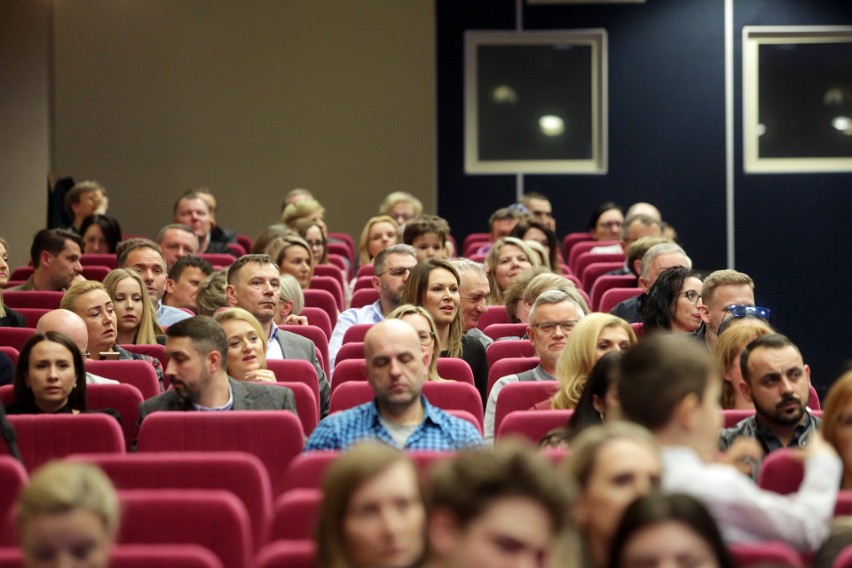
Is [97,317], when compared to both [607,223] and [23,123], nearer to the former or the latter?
[607,223]

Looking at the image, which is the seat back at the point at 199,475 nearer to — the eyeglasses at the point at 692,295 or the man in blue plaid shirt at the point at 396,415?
the man in blue plaid shirt at the point at 396,415

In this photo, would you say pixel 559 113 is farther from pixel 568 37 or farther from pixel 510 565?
pixel 510 565

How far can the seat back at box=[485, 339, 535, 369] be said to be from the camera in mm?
5516

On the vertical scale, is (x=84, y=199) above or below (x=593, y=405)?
above

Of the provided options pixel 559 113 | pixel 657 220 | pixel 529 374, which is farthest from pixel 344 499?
pixel 559 113

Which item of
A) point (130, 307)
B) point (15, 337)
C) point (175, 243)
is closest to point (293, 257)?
point (175, 243)

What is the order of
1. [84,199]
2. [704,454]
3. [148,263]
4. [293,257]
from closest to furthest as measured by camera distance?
[704,454] < [148,263] < [293,257] < [84,199]

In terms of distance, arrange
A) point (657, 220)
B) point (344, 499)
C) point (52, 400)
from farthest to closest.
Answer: point (657, 220)
point (52, 400)
point (344, 499)

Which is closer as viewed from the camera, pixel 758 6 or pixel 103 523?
pixel 103 523

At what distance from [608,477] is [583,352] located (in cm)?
165

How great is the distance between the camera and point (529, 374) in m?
4.87

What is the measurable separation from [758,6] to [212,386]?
7508mm

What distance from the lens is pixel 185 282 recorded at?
22.7ft

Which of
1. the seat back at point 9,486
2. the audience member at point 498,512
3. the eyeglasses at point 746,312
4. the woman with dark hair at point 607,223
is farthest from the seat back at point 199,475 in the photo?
the woman with dark hair at point 607,223
